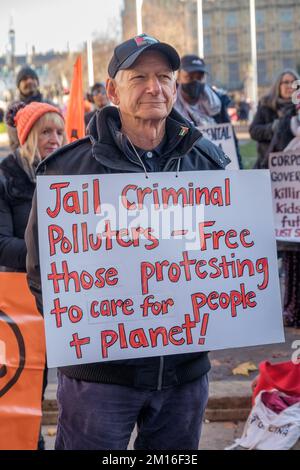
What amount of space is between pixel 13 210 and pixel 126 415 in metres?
1.37

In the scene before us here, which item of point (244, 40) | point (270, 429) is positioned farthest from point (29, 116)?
point (244, 40)

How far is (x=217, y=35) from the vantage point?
341ft

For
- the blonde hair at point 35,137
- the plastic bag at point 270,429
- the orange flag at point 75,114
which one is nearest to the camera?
the blonde hair at point 35,137

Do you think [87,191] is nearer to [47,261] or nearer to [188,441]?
[47,261]

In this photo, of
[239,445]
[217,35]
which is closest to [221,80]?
[217,35]

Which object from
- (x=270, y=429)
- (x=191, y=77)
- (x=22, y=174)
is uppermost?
(x=191, y=77)

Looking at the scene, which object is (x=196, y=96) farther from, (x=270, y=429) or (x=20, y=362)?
(x=20, y=362)

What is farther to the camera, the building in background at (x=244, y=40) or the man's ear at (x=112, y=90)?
the building in background at (x=244, y=40)

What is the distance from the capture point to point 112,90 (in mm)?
2744

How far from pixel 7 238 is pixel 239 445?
1.55 metres

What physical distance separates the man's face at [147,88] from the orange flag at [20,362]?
1202 mm

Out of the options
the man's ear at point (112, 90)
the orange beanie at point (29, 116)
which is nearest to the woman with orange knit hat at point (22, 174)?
the orange beanie at point (29, 116)

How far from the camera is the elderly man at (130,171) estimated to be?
2.60m

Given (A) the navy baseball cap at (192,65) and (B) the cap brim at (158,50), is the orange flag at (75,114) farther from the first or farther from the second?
(B) the cap brim at (158,50)
